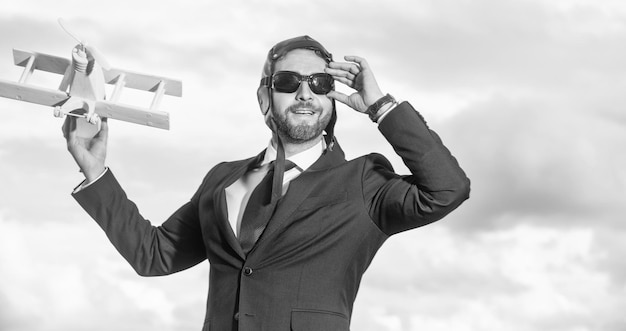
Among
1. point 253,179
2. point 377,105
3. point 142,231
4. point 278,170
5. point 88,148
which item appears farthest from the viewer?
point 142,231

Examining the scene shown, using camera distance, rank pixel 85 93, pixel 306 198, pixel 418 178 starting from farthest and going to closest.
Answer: pixel 85 93
pixel 306 198
pixel 418 178

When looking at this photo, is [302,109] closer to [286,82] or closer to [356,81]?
[286,82]

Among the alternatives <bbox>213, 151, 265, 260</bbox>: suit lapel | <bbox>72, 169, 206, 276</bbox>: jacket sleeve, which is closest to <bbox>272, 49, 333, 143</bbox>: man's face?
<bbox>213, 151, 265, 260</bbox>: suit lapel

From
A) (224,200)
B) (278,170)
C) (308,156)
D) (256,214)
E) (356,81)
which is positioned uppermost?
(356,81)

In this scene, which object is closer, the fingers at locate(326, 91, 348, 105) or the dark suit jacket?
the dark suit jacket

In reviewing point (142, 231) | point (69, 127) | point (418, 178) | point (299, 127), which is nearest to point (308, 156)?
point (299, 127)

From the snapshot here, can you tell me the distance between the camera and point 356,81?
5832 millimetres

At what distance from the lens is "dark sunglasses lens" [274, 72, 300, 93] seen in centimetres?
596

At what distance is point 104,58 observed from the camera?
6.16 metres

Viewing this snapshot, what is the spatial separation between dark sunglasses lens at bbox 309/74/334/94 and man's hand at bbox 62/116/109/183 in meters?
1.37

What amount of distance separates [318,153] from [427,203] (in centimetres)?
87

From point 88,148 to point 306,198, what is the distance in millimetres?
1527

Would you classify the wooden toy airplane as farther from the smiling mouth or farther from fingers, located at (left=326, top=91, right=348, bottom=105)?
fingers, located at (left=326, top=91, right=348, bottom=105)

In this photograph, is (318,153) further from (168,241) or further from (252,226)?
(168,241)
